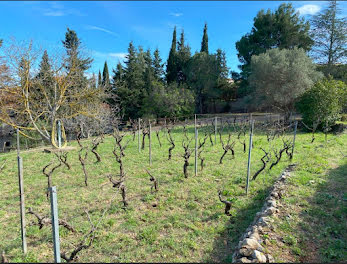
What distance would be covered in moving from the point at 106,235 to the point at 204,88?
23.3 m

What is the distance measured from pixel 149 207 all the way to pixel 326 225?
109 inches

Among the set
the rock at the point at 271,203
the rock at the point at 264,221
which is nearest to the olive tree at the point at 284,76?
the rock at the point at 271,203

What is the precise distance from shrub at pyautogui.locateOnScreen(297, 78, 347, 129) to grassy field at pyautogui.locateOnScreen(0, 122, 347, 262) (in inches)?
237

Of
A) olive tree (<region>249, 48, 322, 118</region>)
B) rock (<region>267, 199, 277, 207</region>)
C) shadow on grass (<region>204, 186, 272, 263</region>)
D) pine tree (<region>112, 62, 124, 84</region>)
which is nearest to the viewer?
shadow on grass (<region>204, 186, 272, 263</region>)

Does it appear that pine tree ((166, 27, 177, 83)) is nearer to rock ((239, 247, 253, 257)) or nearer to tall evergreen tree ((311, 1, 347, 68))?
tall evergreen tree ((311, 1, 347, 68))

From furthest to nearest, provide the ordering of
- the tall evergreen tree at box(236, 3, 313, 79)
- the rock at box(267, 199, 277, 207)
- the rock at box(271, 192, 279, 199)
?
the tall evergreen tree at box(236, 3, 313, 79) → the rock at box(271, 192, 279, 199) → the rock at box(267, 199, 277, 207)

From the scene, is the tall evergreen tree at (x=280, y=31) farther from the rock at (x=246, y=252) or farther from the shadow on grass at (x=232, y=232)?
the rock at (x=246, y=252)

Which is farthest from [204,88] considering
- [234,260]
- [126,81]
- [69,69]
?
[234,260]

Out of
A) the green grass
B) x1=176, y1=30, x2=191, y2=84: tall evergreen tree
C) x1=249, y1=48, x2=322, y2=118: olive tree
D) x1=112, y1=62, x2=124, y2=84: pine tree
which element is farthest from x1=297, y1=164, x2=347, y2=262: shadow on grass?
x1=176, y1=30, x2=191, y2=84: tall evergreen tree

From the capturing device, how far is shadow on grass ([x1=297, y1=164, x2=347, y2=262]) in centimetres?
257

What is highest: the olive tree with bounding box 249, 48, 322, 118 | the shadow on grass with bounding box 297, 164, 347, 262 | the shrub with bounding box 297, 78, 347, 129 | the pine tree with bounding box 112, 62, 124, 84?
the pine tree with bounding box 112, 62, 124, 84

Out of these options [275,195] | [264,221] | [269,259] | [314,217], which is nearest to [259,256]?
[269,259]

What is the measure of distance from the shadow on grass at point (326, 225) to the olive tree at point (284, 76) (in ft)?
34.8

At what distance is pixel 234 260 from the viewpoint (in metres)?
2.43
